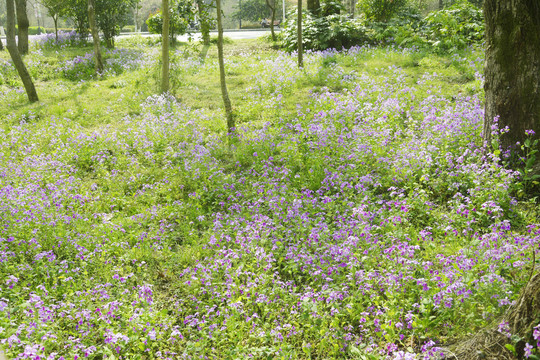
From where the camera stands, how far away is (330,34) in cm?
1678

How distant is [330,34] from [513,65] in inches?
472

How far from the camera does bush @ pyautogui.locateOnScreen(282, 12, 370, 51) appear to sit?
16984 mm

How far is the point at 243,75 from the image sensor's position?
1500 cm

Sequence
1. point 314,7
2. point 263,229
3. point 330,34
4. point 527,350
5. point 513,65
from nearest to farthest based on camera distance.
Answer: point 527,350, point 263,229, point 513,65, point 330,34, point 314,7

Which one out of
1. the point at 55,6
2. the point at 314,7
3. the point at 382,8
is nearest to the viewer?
the point at 382,8

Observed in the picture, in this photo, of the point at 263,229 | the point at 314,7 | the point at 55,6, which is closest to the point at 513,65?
the point at 263,229

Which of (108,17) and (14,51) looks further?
(108,17)

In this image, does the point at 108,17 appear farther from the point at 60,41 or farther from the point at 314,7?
the point at 314,7

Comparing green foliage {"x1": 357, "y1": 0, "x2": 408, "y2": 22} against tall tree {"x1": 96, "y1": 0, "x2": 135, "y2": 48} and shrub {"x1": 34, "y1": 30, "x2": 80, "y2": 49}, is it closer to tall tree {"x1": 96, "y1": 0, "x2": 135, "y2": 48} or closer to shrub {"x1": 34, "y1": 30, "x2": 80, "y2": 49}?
tall tree {"x1": 96, "y1": 0, "x2": 135, "y2": 48}

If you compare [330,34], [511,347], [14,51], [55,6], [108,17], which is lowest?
[511,347]

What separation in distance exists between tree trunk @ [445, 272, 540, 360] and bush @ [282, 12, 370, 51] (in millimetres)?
15287

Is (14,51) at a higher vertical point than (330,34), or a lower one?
lower

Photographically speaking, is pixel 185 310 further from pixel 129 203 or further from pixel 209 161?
pixel 209 161

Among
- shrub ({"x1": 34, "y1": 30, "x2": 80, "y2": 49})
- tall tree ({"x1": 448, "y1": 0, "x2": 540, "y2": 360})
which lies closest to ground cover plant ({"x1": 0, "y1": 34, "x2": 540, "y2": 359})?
tall tree ({"x1": 448, "y1": 0, "x2": 540, "y2": 360})
